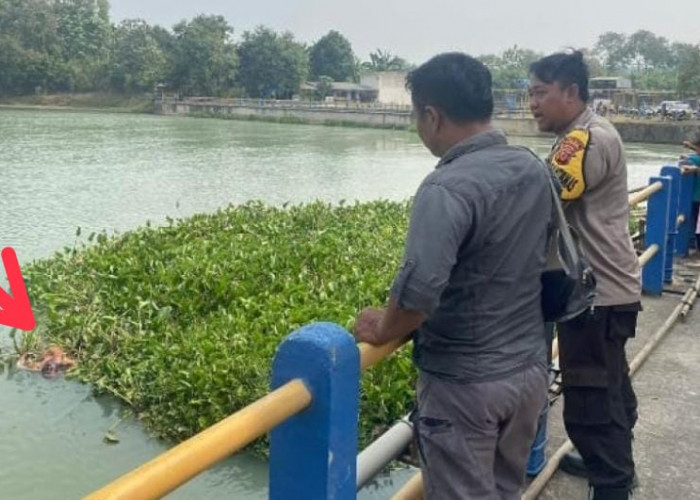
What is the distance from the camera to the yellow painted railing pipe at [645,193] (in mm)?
3633

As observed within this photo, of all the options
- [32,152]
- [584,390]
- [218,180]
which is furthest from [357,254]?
[32,152]

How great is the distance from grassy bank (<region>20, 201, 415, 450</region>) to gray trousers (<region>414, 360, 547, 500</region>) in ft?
8.42

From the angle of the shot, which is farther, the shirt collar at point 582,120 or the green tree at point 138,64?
the green tree at point 138,64

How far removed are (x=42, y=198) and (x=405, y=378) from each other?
36.0 feet

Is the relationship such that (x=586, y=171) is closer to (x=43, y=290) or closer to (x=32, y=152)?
(x=43, y=290)

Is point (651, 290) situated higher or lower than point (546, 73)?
lower

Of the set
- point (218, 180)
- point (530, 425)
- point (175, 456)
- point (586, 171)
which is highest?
point (586, 171)

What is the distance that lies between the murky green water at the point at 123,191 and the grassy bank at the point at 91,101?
19702mm

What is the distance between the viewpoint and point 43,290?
23.1ft

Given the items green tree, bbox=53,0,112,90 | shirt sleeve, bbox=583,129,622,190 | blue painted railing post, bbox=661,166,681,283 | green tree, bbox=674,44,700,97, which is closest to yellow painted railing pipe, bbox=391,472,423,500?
shirt sleeve, bbox=583,129,622,190

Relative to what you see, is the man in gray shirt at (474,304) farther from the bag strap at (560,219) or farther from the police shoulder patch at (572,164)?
the police shoulder patch at (572,164)

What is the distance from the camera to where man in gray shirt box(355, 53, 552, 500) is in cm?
157
